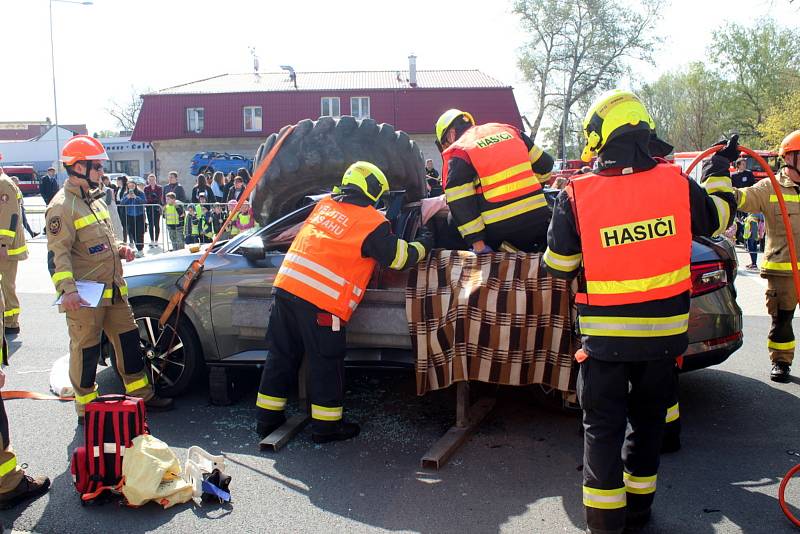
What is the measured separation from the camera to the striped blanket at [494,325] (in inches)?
167

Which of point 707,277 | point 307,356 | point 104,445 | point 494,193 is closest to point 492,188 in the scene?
point 494,193

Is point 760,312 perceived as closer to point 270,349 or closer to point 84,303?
point 270,349

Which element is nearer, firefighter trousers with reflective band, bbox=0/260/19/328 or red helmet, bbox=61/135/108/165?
red helmet, bbox=61/135/108/165

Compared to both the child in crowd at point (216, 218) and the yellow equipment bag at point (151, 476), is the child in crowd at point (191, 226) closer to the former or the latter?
the child in crowd at point (216, 218)

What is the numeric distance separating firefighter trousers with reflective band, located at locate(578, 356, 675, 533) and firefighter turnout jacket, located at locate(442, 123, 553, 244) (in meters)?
1.56

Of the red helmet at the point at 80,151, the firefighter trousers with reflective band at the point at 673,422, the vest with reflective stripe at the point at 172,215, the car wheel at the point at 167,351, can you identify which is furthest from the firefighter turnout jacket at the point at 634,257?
the vest with reflective stripe at the point at 172,215

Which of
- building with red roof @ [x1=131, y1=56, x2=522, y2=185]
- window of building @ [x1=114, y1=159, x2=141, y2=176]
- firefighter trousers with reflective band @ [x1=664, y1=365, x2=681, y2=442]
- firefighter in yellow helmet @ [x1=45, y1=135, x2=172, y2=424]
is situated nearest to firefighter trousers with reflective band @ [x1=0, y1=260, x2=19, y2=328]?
firefighter in yellow helmet @ [x1=45, y1=135, x2=172, y2=424]

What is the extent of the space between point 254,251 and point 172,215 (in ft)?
33.8

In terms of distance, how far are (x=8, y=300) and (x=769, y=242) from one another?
306 inches

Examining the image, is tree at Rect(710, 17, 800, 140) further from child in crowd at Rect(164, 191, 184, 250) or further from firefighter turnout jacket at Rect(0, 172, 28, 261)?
firefighter turnout jacket at Rect(0, 172, 28, 261)

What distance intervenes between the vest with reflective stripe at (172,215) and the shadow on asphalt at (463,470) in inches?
387

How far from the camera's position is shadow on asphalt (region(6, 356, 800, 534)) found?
352 cm

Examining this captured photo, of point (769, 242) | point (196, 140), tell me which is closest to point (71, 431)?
point (769, 242)

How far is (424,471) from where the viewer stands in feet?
13.4
